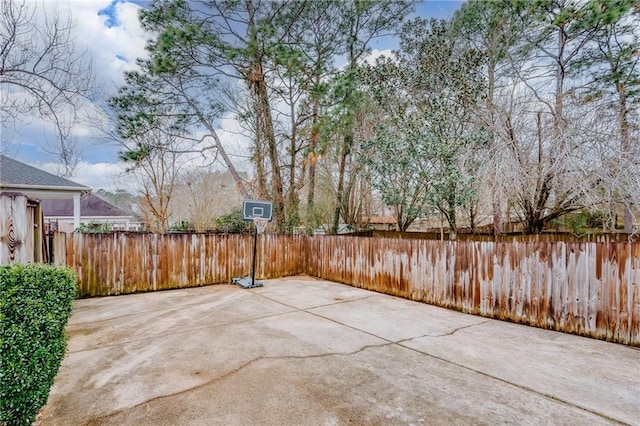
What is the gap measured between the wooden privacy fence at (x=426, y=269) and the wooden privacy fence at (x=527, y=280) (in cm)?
1

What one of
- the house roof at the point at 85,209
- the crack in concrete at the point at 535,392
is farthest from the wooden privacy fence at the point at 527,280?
the house roof at the point at 85,209

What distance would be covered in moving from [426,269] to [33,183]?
10.3 meters

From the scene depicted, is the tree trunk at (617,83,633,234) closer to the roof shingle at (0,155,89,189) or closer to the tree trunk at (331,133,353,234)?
the tree trunk at (331,133,353,234)

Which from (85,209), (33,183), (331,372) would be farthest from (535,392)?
(85,209)

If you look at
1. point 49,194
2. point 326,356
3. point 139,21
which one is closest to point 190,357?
point 326,356

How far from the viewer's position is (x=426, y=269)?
5.76 m

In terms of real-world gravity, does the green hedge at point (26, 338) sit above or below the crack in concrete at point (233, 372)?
above

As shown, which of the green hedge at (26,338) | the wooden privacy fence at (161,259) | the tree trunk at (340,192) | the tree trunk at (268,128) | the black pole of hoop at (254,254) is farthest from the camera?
the tree trunk at (340,192)

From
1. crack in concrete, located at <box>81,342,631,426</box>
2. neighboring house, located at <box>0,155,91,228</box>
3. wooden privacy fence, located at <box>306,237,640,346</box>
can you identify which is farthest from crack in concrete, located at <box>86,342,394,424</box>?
neighboring house, located at <box>0,155,91,228</box>

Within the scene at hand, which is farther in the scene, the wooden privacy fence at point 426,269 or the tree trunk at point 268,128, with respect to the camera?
the tree trunk at point 268,128

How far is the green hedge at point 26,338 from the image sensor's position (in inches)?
65.0

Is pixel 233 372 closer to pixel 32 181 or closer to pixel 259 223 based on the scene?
pixel 259 223

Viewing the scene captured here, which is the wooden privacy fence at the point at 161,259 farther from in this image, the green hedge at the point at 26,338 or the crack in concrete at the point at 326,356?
the green hedge at the point at 26,338

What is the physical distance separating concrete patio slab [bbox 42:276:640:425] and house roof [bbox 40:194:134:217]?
17.3 metres
